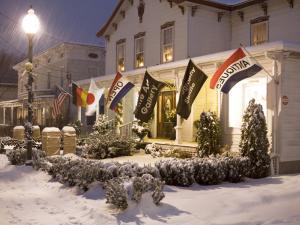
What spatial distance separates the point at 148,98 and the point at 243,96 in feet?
11.8

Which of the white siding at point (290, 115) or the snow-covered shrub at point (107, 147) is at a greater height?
the white siding at point (290, 115)

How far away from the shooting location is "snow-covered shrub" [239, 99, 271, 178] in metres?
12.4

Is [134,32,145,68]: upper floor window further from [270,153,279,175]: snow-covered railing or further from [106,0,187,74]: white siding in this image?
[270,153,279,175]: snow-covered railing

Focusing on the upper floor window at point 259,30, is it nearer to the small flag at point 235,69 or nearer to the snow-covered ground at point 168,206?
the small flag at point 235,69

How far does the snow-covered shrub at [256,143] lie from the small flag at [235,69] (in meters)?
0.99

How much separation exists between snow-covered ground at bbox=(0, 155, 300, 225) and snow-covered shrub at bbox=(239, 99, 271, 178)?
1.06m

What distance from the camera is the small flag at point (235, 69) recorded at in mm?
12312

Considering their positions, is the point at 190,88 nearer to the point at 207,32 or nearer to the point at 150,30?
the point at 207,32

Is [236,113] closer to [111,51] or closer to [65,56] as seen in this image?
[111,51]

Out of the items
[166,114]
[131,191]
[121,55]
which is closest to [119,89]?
[166,114]

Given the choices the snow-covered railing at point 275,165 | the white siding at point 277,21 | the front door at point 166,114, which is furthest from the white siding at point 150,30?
the snow-covered railing at point 275,165

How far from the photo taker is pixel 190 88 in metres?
14.0

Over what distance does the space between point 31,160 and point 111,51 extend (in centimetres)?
1278

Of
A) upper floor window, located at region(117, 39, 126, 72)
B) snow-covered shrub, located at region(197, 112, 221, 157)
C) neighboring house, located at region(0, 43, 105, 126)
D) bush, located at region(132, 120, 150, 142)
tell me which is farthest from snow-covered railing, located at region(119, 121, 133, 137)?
neighboring house, located at region(0, 43, 105, 126)
